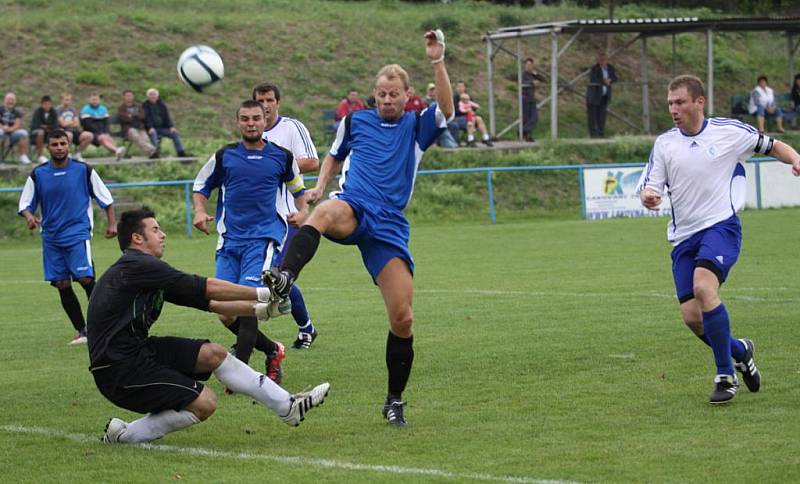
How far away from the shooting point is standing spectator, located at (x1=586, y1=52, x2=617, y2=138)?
1310 inches

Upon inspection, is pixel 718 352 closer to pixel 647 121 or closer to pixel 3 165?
pixel 3 165

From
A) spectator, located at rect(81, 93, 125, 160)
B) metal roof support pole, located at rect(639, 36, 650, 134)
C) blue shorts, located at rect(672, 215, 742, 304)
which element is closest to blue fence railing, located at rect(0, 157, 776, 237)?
spectator, located at rect(81, 93, 125, 160)

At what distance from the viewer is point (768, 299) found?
12.9 meters

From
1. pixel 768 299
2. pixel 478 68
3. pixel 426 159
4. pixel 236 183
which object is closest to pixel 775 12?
pixel 478 68

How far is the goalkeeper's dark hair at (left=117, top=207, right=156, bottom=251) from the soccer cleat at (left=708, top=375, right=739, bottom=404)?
12.3 feet

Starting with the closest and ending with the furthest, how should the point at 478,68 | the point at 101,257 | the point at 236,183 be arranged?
the point at 236,183
the point at 101,257
the point at 478,68

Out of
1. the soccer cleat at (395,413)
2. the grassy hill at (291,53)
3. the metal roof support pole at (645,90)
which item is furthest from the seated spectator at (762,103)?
the soccer cleat at (395,413)

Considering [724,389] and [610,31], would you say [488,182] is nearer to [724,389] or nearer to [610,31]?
[610,31]

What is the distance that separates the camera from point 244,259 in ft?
29.9

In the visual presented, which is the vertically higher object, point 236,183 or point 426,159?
point 236,183

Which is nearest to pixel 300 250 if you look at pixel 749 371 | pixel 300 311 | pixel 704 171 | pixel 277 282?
pixel 277 282

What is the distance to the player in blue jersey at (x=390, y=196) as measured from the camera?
7.18 meters

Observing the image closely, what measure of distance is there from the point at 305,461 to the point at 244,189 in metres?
3.29

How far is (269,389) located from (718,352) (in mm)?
2968
